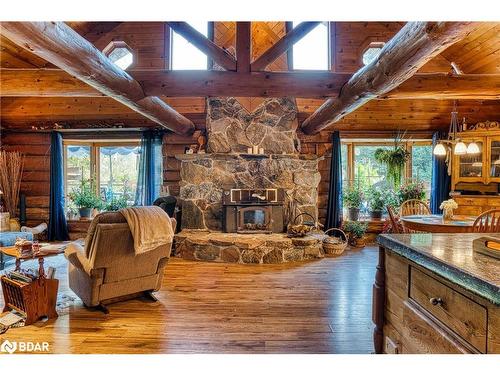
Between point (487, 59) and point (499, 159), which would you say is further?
point (499, 159)

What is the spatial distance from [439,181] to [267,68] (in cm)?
380

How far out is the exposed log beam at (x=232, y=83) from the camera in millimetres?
3549

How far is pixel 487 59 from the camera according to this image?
516cm

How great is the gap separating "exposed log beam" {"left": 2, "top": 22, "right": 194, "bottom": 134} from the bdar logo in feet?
6.91

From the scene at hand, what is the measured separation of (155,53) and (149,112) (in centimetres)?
237

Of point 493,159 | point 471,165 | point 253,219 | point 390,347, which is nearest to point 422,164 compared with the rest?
point 471,165

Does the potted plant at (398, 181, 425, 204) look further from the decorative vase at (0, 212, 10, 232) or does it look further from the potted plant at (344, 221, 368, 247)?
the decorative vase at (0, 212, 10, 232)

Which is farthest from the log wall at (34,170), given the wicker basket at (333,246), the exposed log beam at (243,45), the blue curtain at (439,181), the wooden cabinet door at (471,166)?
the wooden cabinet door at (471,166)

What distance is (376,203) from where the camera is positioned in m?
6.48

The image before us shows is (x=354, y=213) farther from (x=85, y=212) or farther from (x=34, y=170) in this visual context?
(x=34, y=170)

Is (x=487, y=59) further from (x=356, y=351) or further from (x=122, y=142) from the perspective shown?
(x=122, y=142)

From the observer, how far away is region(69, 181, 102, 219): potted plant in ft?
21.6

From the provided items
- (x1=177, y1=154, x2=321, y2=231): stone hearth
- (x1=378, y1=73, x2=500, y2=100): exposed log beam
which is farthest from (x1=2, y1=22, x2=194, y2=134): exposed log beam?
(x1=378, y1=73, x2=500, y2=100): exposed log beam
